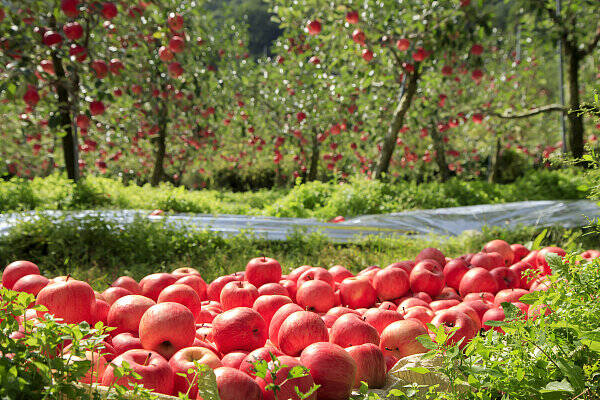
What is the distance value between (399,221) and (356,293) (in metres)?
3.39

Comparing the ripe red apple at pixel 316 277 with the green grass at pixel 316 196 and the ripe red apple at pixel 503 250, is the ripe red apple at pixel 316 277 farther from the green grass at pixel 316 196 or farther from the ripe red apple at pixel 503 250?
the green grass at pixel 316 196

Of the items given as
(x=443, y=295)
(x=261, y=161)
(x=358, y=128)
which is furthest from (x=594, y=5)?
(x=261, y=161)

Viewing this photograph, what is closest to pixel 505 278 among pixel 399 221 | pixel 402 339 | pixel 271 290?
pixel 402 339

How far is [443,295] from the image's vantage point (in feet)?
8.07

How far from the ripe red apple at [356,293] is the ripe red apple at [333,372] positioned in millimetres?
950

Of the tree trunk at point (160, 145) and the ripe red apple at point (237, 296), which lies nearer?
the ripe red apple at point (237, 296)

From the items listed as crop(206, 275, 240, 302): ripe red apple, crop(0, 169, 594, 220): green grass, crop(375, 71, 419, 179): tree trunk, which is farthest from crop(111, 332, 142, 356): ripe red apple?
crop(375, 71, 419, 179): tree trunk

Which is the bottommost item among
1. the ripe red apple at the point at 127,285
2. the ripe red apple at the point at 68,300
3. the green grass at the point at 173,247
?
the green grass at the point at 173,247

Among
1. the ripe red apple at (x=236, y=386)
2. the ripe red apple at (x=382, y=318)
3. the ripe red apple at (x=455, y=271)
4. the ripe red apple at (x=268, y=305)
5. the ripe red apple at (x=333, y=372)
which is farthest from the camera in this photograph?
the ripe red apple at (x=455, y=271)

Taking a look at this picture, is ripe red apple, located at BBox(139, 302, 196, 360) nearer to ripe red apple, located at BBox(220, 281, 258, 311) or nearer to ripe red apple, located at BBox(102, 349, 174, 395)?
ripe red apple, located at BBox(102, 349, 174, 395)

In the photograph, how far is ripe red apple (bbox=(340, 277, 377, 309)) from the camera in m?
2.26

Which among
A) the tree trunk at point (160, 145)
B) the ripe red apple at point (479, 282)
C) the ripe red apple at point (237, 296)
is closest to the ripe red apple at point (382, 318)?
the ripe red apple at point (237, 296)

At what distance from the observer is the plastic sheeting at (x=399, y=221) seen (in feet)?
16.1

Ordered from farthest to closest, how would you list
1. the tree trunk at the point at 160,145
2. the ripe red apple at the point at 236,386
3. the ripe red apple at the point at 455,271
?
the tree trunk at the point at 160,145, the ripe red apple at the point at 455,271, the ripe red apple at the point at 236,386
